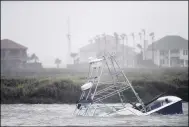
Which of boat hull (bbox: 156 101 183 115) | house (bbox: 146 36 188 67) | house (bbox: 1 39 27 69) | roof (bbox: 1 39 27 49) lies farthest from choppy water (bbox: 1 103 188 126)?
house (bbox: 146 36 188 67)

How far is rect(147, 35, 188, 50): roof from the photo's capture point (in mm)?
85744

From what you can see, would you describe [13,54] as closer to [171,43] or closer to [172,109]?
[171,43]

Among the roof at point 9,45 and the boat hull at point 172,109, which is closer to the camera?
the boat hull at point 172,109

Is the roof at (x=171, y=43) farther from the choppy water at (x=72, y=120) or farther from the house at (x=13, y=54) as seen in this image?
the choppy water at (x=72, y=120)

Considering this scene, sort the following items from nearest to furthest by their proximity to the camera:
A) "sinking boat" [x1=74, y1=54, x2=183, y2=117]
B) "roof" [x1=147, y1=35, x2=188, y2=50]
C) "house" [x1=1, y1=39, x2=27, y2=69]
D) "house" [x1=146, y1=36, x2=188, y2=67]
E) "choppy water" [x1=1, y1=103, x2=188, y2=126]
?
1. "choppy water" [x1=1, y1=103, x2=188, y2=126]
2. "sinking boat" [x1=74, y1=54, x2=183, y2=117]
3. "house" [x1=1, y1=39, x2=27, y2=69]
4. "house" [x1=146, y1=36, x2=188, y2=67]
5. "roof" [x1=147, y1=35, x2=188, y2=50]

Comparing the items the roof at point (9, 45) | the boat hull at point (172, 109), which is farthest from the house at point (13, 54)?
the boat hull at point (172, 109)

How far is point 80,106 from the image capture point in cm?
2419

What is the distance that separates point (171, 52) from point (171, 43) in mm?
3019

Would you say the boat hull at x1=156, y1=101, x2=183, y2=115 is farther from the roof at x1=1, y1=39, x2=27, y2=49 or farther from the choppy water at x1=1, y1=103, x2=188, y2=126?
the roof at x1=1, y1=39, x2=27, y2=49

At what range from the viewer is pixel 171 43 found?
288 feet

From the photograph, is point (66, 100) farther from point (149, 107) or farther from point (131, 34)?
point (131, 34)

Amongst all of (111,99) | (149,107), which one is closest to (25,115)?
(149,107)

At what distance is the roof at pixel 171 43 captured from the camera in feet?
281

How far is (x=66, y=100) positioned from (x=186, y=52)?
178 ft
